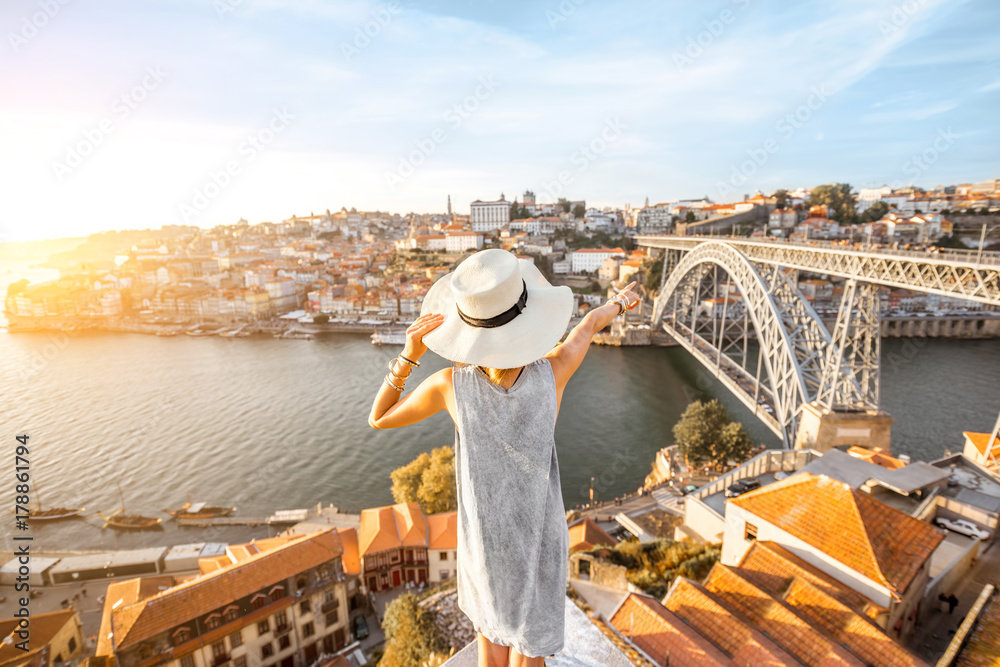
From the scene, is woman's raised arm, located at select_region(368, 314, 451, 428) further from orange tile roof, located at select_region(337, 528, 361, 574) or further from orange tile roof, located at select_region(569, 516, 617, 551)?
orange tile roof, located at select_region(337, 528, 361, 574)

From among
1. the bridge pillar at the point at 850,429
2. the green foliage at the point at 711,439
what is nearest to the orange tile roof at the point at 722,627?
the bridge pillar at the point at 850,429

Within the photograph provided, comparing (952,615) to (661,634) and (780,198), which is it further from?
(780,198)

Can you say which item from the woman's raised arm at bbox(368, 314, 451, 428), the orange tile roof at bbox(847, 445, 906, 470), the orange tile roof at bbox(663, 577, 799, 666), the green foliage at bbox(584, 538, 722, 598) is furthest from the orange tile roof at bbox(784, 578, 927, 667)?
the orange tile roof at bbox(847, 445, 906, 470)

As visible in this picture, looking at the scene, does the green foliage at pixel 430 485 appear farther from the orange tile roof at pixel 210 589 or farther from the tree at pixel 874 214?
the tree at pixel 874 214

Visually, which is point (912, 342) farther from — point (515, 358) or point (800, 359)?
point (515, 358)

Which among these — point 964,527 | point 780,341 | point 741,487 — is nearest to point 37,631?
point 741,487
